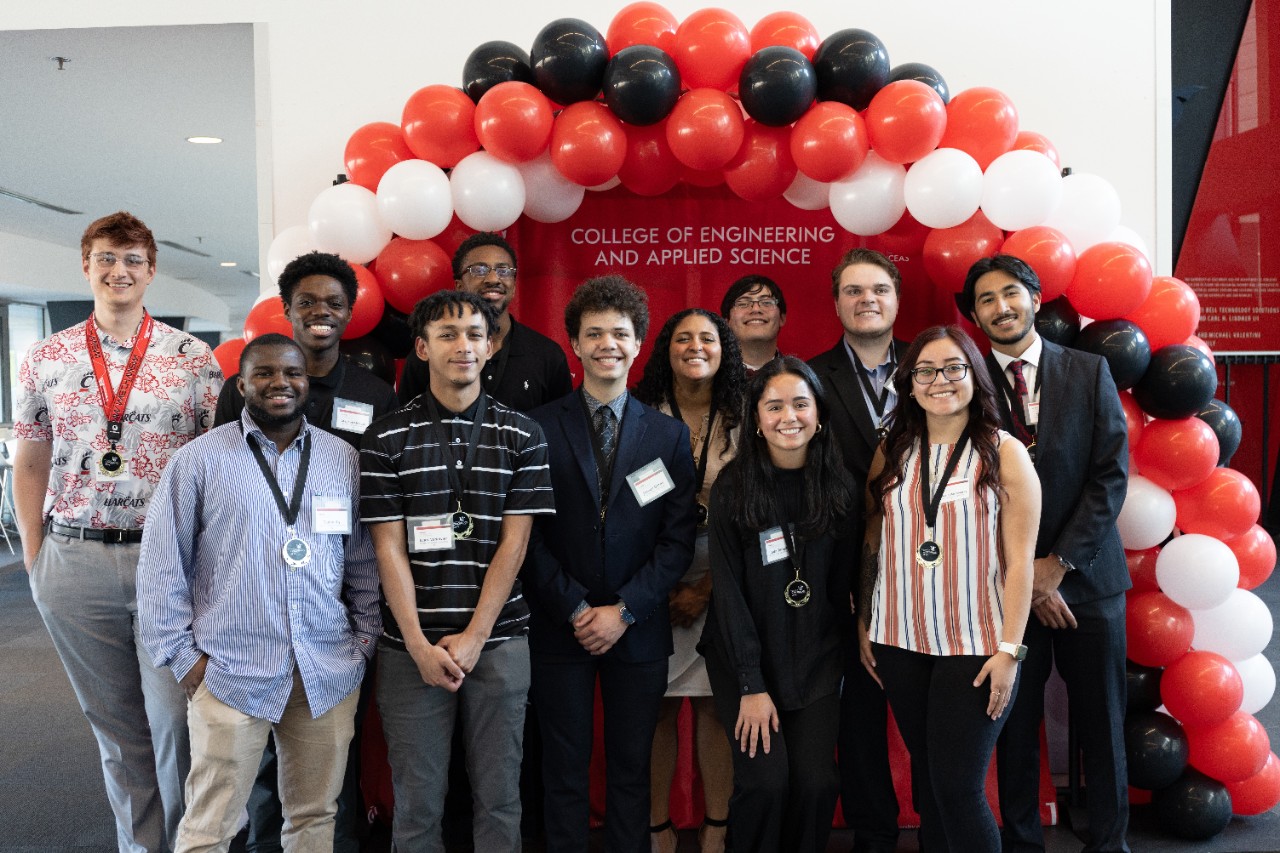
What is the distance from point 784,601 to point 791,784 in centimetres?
47

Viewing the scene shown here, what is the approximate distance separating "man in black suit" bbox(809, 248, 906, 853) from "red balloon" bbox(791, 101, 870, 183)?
10.7 inches

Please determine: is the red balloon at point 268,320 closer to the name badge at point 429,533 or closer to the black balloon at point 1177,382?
the name badge at point 429,533

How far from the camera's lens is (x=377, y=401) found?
2641 mm

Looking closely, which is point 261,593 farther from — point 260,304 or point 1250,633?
point 1250,633

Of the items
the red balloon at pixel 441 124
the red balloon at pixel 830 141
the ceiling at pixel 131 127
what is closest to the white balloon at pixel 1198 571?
the red balloon at pixel 830 141

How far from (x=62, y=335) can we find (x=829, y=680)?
7.53 ft

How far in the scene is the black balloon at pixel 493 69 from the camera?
2.93 meters

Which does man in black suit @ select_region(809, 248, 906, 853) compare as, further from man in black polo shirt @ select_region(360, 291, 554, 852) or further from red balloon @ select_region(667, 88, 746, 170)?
man in black polo shirt @ select_region(360, 291, 554, 852)

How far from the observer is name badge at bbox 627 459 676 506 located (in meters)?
2.45

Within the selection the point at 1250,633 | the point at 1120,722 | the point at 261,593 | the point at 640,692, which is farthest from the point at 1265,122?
the point at 261,593

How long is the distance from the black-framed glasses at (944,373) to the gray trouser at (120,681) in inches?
83.0

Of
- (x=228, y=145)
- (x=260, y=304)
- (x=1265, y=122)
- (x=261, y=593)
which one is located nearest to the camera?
(x=261, y=593)

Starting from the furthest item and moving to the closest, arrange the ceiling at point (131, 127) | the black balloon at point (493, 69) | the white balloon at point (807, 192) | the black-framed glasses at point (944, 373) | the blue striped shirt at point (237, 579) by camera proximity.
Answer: the ceiling at point (131, 127), the white balloon at point (807, 192), the black balloon at point (493, 69), the black-framed glasses at point (944, 373), the blue striped shirt at point (237, 579)

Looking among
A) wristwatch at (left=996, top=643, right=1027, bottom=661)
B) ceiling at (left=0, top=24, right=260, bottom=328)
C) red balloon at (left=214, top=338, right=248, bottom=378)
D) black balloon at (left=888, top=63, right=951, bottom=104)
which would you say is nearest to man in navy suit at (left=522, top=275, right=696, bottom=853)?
wristwatch at (left=996, top=643, right=1027, bottom=661)
